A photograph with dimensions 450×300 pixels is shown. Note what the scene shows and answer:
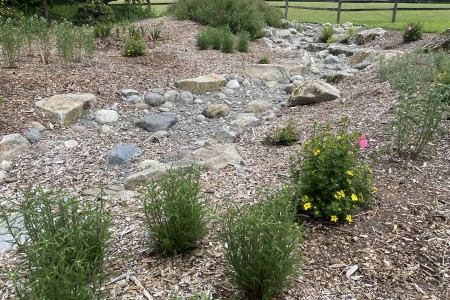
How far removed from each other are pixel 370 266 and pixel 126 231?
1.71 metres

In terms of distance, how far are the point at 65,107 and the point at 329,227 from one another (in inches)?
145

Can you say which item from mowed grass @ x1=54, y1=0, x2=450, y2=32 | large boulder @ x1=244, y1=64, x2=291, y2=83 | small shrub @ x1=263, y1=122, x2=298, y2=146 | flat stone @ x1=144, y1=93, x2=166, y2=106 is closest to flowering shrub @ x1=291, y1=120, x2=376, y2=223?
small shrub @ x1=263, y1=122, x2=298, y2=146

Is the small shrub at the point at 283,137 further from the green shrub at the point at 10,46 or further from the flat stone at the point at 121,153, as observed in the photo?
the green shrub at the point at 10,46

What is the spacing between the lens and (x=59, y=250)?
2193mm

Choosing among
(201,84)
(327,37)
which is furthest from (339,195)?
(327,37)

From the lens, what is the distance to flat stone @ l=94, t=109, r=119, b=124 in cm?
551

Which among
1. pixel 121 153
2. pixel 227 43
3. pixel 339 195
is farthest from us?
pixel 227 43

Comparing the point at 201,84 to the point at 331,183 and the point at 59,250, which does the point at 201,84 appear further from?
the point at 59,250

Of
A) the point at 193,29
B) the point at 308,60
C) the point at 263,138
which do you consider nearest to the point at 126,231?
the point at 263,138

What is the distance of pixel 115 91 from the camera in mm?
6301

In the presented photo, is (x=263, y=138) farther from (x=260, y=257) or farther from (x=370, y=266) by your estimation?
(x=260, y=257)

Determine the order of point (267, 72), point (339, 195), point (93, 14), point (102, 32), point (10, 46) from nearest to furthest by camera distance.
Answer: point (339, 195)
point (10, 46)
point (267, 72)
point (102, 32)
point (93, 14)

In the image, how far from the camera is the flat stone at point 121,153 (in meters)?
4.52

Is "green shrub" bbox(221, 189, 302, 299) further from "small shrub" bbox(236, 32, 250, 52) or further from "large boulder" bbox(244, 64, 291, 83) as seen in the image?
"small shrub" bbox(236, 32, 250, 52)
